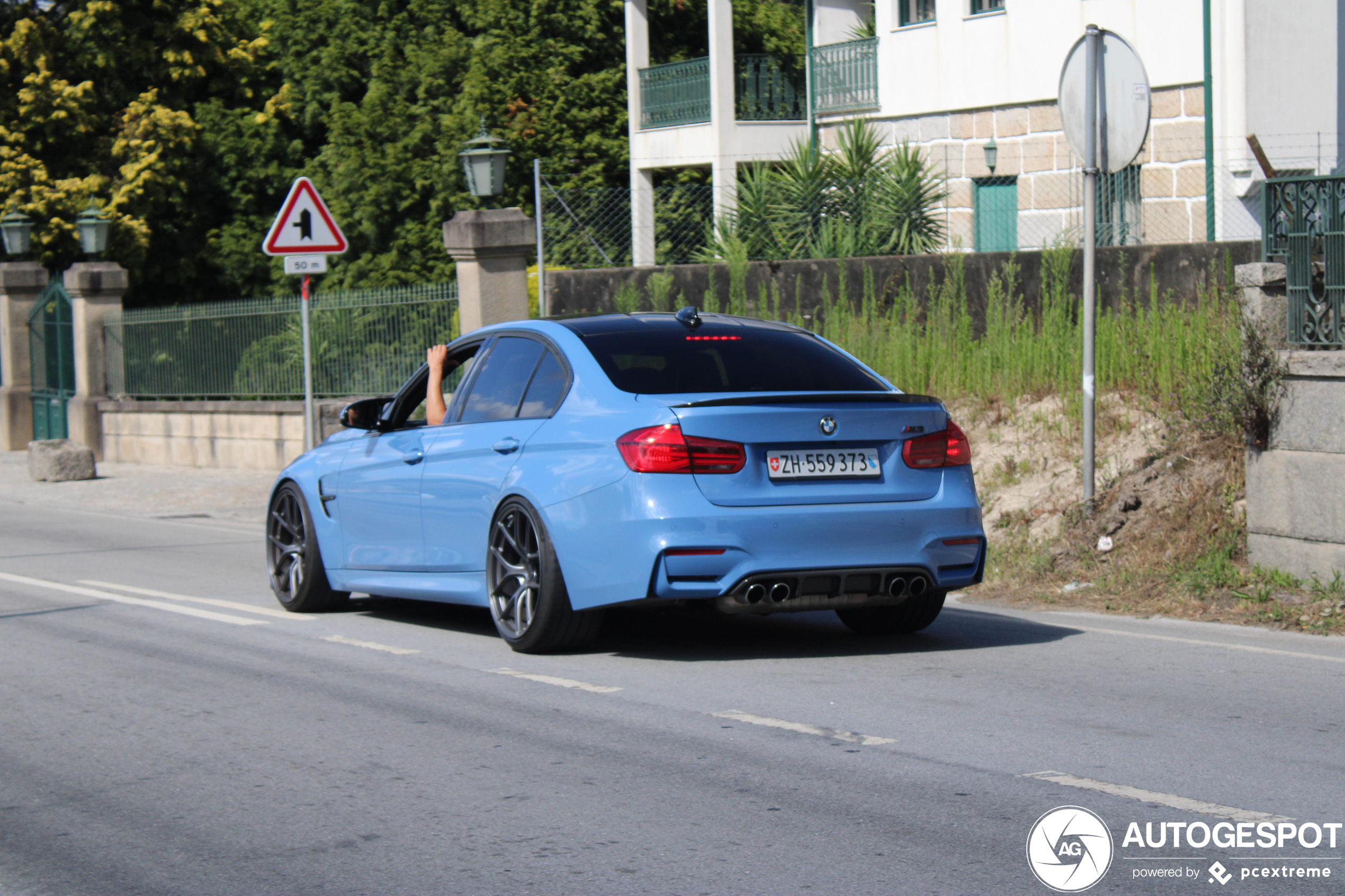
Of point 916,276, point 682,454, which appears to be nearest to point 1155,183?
point 916,276

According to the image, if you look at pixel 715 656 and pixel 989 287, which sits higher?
pixel 989 287

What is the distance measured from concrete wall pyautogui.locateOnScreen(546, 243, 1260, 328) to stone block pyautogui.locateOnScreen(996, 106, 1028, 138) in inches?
310

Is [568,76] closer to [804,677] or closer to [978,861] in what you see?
[804,677]

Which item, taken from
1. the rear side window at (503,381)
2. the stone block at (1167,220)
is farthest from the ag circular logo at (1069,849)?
the stone block at (1167,220)

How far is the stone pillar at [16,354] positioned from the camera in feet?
98.4

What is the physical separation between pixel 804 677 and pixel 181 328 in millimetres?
19812

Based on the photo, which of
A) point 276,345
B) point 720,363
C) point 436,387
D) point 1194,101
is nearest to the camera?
point 720,363

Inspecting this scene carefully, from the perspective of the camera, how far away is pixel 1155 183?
811 inches

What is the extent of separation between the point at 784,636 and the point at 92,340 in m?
21.5

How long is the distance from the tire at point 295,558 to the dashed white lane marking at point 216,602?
8 centimetres

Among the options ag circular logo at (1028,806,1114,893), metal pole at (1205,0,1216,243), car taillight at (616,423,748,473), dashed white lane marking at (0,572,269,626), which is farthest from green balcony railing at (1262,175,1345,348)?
metal pole at (1205,0,1216,243)

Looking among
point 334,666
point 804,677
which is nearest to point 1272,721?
point 804,677

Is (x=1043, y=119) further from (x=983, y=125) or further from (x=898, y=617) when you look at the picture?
(x=898, y=617)

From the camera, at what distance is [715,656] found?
7883mm
